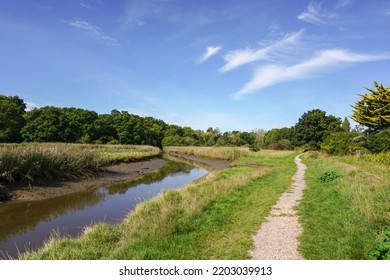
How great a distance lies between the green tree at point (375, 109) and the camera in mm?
35781

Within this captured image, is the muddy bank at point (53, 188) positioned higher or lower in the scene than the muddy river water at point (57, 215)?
higher

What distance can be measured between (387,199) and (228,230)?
4748mm

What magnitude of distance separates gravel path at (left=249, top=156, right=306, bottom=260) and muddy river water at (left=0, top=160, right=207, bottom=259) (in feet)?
17.5

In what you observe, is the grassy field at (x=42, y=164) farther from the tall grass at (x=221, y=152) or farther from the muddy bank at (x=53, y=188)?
the tall grass at (x=221, y=152)

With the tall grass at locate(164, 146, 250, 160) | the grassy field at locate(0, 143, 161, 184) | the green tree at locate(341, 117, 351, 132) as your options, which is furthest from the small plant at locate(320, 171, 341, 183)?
the green tree at locate(341, 117, 351, 132)

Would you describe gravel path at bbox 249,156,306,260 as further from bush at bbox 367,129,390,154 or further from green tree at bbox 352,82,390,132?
green tree at bbox 352,82,390,132

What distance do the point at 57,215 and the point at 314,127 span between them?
56.8 m

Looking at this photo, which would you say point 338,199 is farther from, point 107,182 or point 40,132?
point 40,132

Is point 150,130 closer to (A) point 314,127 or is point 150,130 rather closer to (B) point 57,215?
(A) point 314,127

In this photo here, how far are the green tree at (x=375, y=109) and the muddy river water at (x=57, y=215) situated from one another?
31.3 m

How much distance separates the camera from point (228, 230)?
8.13 metres

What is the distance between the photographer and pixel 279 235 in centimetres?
758

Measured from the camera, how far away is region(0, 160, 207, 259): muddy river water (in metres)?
9.24

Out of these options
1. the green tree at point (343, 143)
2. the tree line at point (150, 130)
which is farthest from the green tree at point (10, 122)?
the green tree at point (343, 143)
